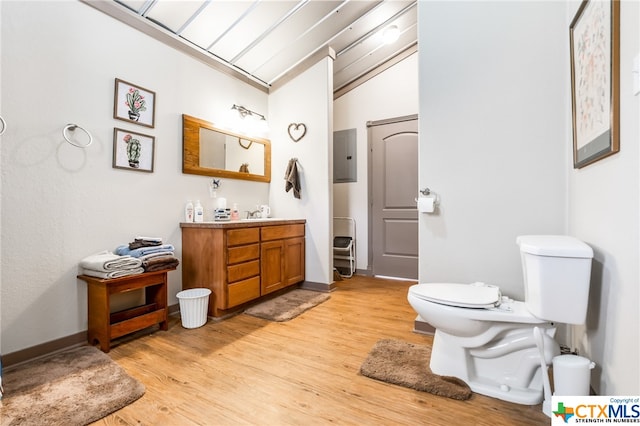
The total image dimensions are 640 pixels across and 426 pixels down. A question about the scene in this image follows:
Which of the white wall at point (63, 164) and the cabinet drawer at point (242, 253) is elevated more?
the white wall at point (63, 164)

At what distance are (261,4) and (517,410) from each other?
3.24 metres

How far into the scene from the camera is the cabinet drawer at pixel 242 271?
2.42 m

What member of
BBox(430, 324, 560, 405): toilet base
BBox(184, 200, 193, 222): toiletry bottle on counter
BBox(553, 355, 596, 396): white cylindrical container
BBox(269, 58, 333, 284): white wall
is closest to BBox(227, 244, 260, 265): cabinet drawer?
BBox(184, 200, 193, 222): toiletry bottle on counter

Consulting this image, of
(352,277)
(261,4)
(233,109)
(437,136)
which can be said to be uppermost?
(261,4)

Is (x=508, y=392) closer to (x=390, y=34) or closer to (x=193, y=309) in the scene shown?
(x=193, y=309)

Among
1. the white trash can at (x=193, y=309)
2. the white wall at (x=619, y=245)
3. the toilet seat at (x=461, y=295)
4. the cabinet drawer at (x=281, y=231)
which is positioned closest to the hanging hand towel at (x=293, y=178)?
the cabinet drawer at (x=281, y=231)

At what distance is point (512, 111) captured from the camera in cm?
187

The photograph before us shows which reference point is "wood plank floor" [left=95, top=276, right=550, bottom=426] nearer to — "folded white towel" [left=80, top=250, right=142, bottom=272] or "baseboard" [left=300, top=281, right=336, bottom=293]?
"folded white towel" [left=80, top=250, right=142, bottom=272]

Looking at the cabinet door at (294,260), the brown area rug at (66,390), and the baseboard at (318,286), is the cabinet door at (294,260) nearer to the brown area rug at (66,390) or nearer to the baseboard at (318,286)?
the baseboard at (318,286)

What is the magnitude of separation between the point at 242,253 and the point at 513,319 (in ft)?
6.52

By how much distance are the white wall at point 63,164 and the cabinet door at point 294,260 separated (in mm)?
1136

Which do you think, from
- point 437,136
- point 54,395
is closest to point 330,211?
point 437,136

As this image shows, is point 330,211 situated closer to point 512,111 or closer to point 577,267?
point 512,111

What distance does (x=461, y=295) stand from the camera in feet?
5.06
